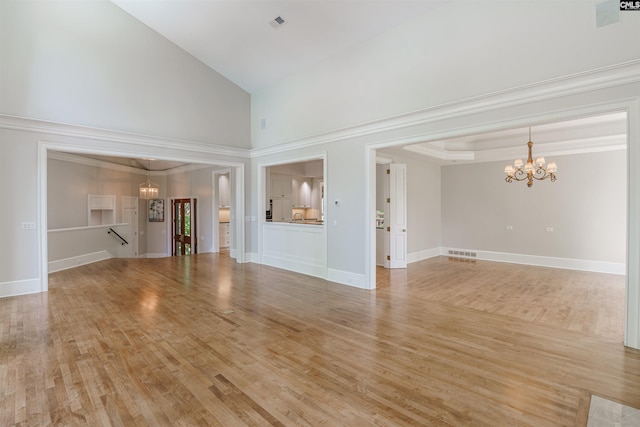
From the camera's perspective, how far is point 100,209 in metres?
10.1

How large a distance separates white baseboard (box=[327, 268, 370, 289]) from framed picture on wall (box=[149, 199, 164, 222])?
879 centimetres

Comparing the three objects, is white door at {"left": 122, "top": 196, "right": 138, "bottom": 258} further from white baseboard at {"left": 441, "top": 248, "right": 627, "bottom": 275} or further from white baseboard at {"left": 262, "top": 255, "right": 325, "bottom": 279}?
white baseboard at {"left": 441, "top": 248, "right": 627, "bottom": 275}

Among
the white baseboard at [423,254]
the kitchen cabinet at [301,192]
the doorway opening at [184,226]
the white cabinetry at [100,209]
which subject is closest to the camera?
the white baseboard at [423,254]

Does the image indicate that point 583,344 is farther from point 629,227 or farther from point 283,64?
point 283,64

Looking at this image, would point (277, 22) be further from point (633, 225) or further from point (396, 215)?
point (633, 225)

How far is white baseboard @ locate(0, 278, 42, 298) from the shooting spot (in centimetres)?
496

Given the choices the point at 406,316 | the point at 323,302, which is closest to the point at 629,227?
the point at 406,316

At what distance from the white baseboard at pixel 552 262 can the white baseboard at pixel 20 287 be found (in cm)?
964

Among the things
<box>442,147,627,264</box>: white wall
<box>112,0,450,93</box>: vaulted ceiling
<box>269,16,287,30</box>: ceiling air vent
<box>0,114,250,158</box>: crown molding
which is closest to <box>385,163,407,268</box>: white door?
<box>442,147,627,264</box>: white wall

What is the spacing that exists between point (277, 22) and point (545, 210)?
7508mm

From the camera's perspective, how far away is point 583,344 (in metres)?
3.28

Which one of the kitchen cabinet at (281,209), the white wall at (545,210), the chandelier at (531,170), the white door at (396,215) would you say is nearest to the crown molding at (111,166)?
the kitchen cabinet at (281,209)

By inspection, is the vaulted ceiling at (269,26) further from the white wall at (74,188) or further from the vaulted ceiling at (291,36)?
the white wall at (74,188)

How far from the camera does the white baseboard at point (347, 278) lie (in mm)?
5570
